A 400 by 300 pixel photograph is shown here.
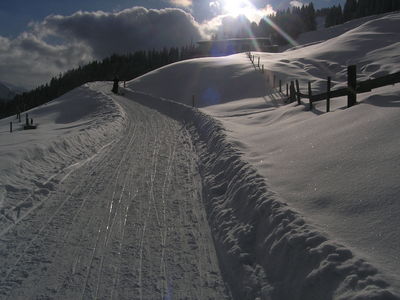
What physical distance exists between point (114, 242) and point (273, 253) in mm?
2560

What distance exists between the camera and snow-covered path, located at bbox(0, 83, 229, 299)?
462 cm

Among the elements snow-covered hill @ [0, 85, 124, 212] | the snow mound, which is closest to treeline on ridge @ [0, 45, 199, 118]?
the snow mound

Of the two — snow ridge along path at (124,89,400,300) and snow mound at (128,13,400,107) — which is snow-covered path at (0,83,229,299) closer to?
snow ridge along path at (124,89,400,300)

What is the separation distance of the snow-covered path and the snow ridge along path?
0.98 ft

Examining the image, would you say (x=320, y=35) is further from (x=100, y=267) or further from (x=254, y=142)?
(x=100, y=267)

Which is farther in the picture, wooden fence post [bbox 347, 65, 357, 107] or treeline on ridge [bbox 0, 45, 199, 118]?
treeline on ridge [bbox 0, 45, 199, 118]

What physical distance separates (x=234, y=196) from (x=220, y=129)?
23.2ft

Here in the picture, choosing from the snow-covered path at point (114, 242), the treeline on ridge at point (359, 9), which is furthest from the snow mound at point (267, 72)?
the treeline on ridge at point (359, 9)

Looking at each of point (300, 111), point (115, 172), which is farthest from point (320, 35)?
point (115, 172)

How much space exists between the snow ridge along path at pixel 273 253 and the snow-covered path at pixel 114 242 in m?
0.30

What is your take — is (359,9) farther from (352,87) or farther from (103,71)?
(352,87)

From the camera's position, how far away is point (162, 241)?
5.84 meters

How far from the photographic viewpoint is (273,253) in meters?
4.93

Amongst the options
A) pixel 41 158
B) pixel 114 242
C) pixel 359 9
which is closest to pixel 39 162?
pixel 41 158
